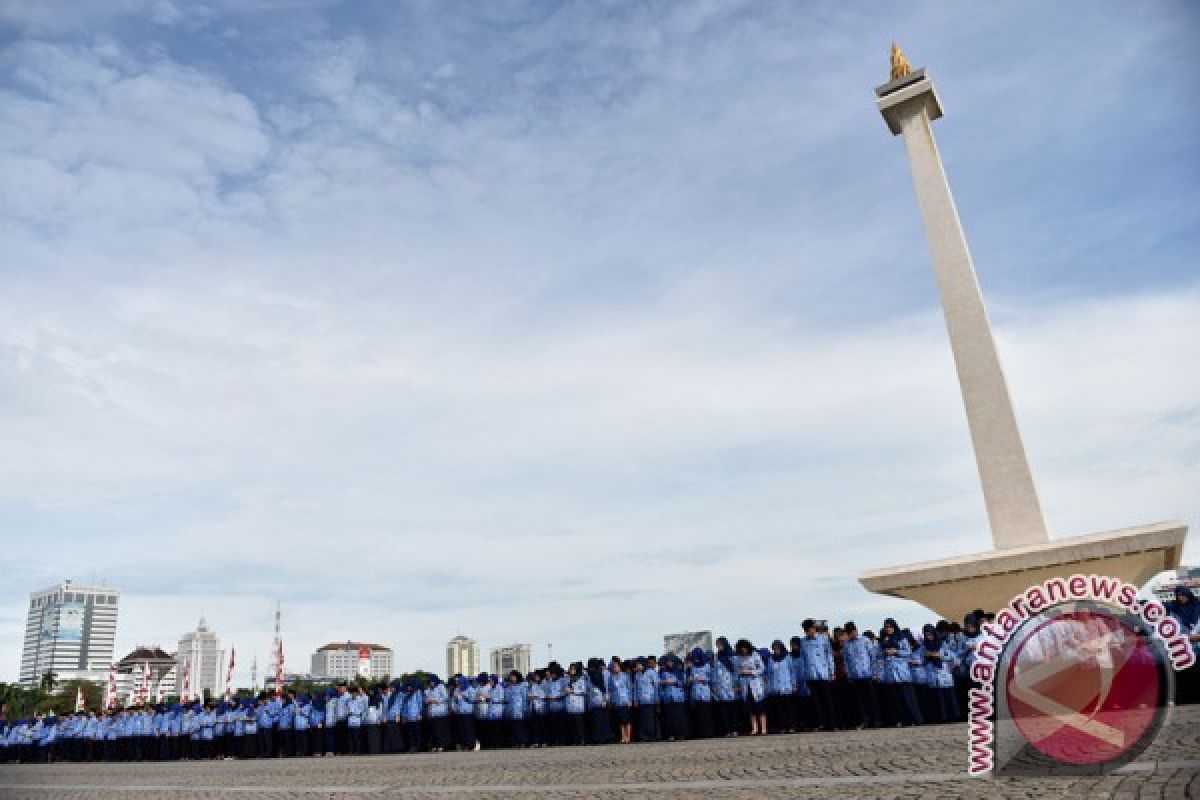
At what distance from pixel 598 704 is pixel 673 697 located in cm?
188

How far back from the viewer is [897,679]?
1422 cm

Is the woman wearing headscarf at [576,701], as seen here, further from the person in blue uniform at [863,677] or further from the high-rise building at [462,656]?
the high-rise building at [462,656]

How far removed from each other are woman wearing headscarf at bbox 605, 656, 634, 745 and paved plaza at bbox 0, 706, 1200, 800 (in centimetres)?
139

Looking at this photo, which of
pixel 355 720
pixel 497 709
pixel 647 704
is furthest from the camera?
pixel 355 720

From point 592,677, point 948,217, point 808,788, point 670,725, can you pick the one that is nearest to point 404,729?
point 592,677

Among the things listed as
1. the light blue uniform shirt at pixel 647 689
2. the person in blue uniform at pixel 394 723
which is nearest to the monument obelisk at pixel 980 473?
the light blue uniform shirt at pixel 647 689

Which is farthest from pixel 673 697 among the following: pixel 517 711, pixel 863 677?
pixel 517 711

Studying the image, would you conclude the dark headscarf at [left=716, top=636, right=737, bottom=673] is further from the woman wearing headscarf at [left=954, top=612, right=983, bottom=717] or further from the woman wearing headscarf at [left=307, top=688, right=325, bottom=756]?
the woman wearing headscarf at [left=307, top=688, right=325, bottom=756]

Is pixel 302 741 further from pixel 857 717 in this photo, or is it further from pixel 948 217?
pixel 948 217

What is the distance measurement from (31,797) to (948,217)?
77.8 ft

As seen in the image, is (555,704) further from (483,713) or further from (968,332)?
(968,332)

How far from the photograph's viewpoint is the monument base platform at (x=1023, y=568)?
18.6 m

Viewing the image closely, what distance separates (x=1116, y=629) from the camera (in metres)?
5.83

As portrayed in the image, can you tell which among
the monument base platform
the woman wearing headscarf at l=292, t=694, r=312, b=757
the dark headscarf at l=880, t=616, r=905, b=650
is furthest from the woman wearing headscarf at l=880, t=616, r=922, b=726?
the woman wearing headscarf at l=292, t=694, r=312, b=757
